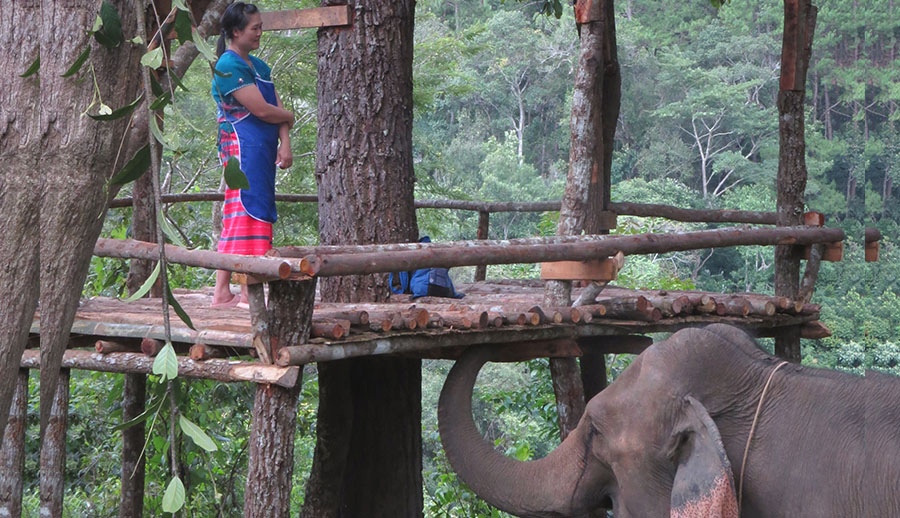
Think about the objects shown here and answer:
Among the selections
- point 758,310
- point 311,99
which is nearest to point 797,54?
point 758,310

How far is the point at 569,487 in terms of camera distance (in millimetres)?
3082

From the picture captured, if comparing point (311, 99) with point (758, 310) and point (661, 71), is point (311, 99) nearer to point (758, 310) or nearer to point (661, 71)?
point (758, 310)

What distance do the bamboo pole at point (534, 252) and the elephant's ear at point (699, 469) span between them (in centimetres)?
99

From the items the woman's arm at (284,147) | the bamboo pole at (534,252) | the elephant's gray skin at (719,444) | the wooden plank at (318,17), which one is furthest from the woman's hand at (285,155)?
the elephant's gray skin at (719,444)

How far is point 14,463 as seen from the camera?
13.4 feet

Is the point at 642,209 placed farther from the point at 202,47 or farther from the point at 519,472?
the point at 202,47

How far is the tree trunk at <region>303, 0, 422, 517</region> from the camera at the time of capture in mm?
4684

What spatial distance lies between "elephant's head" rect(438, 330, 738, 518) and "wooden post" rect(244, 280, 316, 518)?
665mm

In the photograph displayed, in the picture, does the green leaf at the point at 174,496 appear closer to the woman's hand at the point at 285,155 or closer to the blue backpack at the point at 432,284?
the woman's hand at the point at 285,155

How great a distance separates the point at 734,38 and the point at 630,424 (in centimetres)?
2593

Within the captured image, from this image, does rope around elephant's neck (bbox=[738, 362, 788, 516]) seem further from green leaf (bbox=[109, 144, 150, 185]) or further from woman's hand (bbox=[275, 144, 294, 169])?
woman's hand (bbox=[275, 144, 294, 169])

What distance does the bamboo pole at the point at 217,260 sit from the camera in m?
2.76

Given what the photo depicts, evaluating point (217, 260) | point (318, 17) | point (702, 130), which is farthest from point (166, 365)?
point (702, 130)

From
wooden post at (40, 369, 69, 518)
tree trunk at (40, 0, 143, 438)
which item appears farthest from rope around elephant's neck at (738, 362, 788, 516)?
wooden post at (40, 369, 69, 518)
